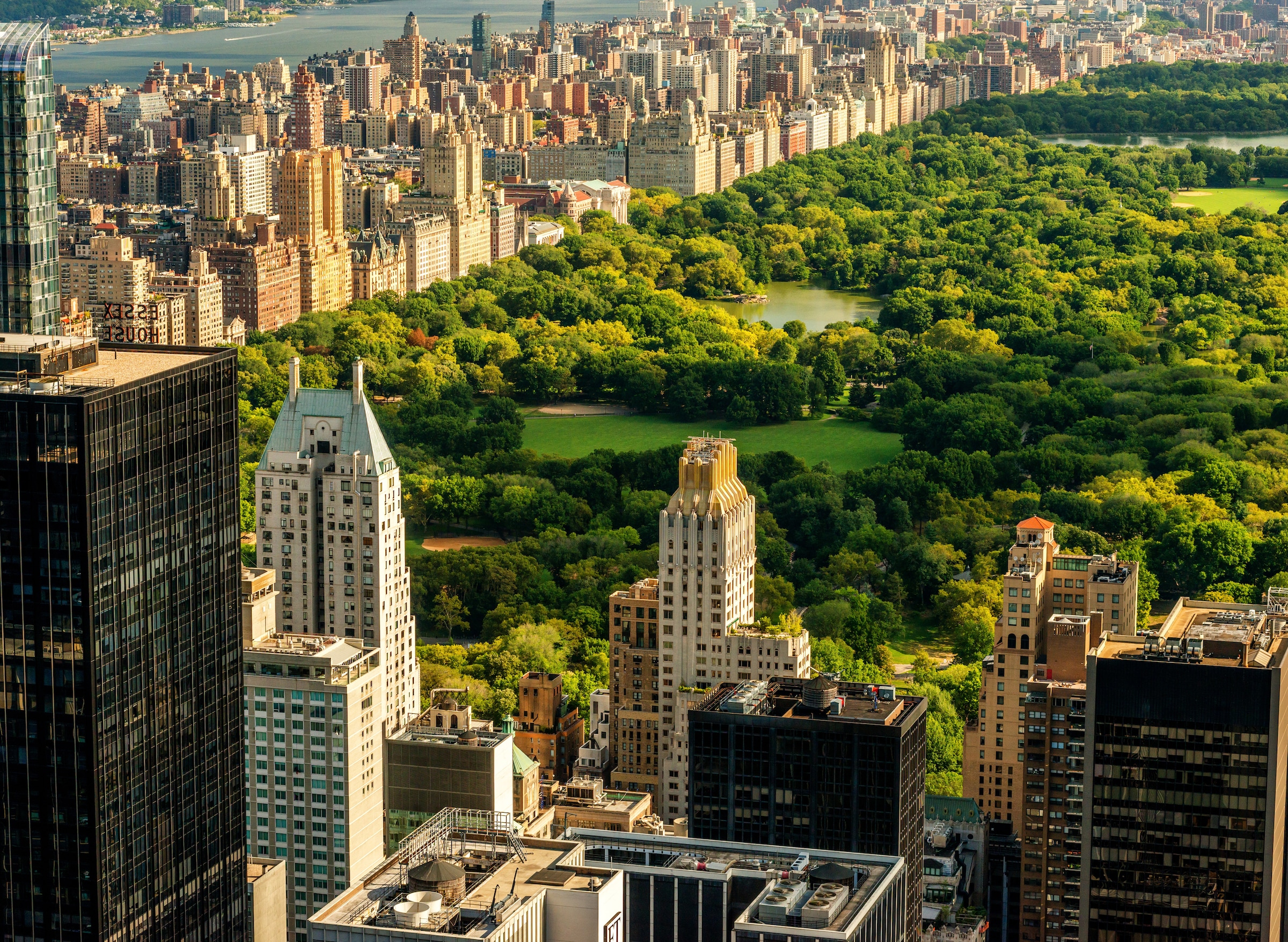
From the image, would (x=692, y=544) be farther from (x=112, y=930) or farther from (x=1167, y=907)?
(x=112, y=930)

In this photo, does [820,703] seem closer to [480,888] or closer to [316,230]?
[480,888]

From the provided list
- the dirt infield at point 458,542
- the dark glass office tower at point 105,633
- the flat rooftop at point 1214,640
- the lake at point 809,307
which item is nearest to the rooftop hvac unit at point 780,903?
the dark glass office tower at point 105,633

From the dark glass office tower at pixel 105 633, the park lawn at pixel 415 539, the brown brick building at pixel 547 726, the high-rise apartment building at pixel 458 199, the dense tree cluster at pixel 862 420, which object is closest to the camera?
the dark glass office tower at pixel 105 633

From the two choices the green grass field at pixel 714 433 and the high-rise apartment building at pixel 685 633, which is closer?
the high-rise apartment building at pixel 685 633

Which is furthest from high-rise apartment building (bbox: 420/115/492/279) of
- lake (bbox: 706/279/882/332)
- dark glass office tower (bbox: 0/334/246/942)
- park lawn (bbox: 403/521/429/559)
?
dark glass office tower (bbox: 0/334/246/942)

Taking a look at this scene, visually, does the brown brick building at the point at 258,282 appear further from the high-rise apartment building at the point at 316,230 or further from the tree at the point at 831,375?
the tree at the point at 831,375

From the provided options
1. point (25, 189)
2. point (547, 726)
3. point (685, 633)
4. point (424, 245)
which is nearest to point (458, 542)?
point (547, 726)
